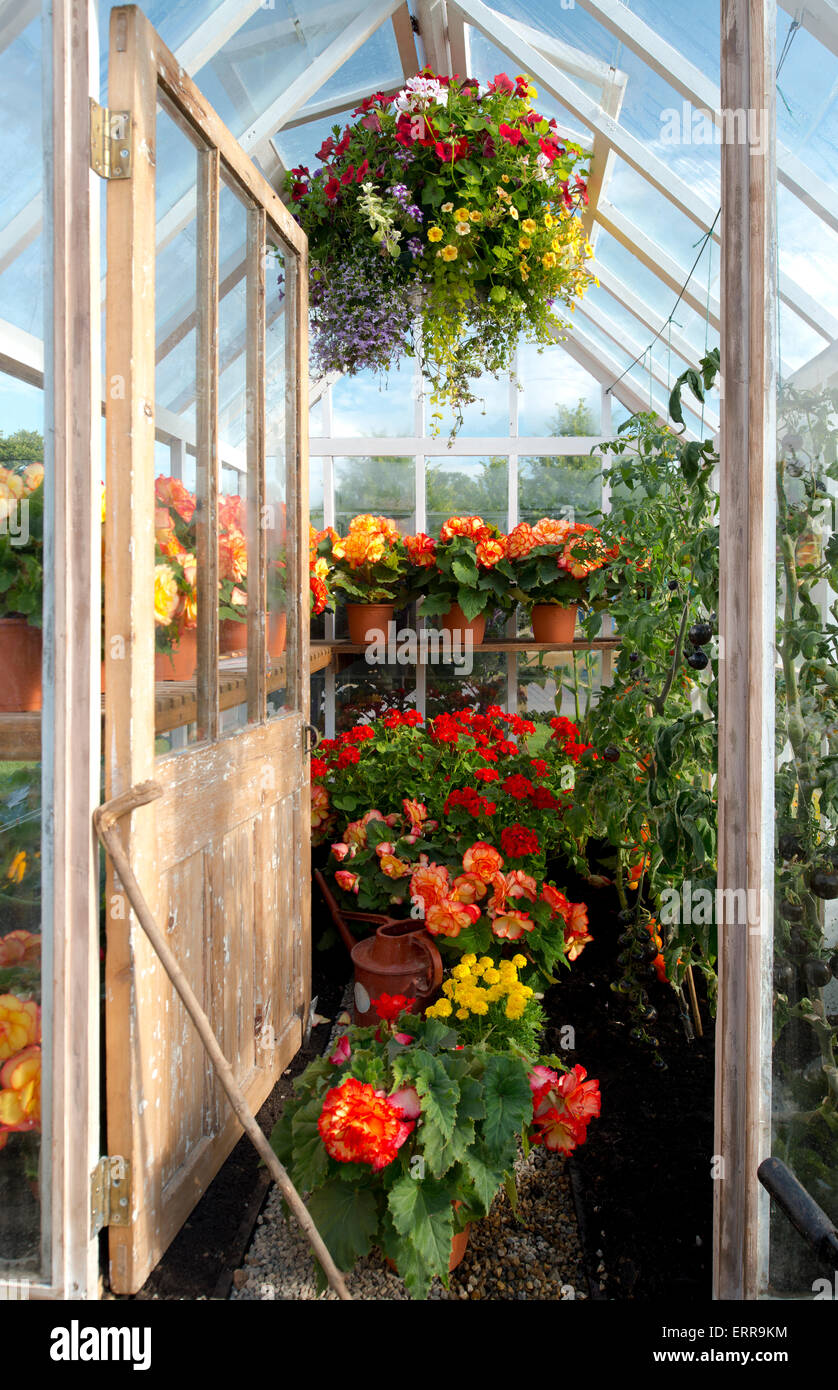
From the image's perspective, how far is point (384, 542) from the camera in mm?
3996

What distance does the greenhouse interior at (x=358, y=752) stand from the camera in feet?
4.59

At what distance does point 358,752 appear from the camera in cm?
316

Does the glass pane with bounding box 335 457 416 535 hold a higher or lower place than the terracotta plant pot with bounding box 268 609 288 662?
higher

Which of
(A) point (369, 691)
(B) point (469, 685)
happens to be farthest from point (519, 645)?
(A) point (369, 691)

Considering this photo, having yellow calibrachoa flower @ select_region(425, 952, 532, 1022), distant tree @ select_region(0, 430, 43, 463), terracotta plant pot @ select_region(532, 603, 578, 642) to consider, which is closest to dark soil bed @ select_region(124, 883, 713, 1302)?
yellow calibrachoa flower @ select_region(425, 952, 532, 1022)

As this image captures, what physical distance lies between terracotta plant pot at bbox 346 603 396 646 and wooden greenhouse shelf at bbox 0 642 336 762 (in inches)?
65.2

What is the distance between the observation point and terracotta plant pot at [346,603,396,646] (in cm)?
414

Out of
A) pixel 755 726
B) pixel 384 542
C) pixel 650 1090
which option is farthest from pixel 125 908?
pixel 384 542

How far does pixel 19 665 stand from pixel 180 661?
0.37 metres

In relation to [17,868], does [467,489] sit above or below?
above

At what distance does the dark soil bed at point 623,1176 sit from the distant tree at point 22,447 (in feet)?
4.46

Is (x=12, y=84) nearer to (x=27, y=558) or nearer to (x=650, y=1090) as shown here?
(x=27, y=558)

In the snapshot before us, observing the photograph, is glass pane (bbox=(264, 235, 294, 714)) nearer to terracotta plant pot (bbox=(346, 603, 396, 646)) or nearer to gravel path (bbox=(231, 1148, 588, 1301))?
gravel path (bbox=(231, 1148, 588, 1301))

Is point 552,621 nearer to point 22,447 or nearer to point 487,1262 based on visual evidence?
point 487,1262
